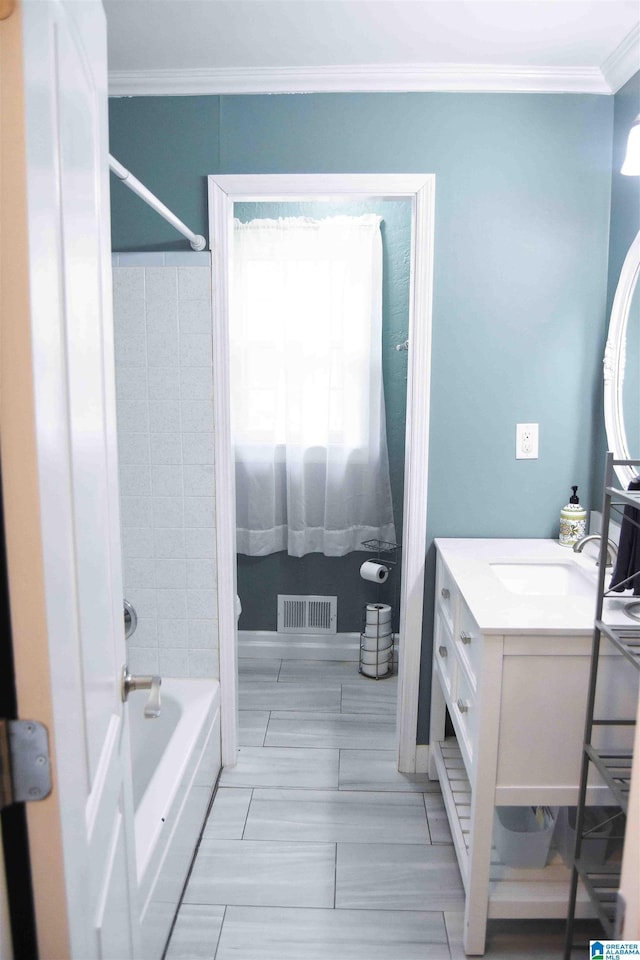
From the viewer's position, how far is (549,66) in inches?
87.0

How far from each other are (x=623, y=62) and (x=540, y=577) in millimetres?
1582

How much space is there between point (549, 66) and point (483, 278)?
0.66 metres

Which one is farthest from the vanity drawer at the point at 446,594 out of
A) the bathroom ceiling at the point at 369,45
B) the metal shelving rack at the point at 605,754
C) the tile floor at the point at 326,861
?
the bathroom ceiling at the point at 369,45

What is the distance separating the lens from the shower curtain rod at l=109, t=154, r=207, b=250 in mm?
1584

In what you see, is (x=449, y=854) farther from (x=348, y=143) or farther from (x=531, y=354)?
(x=348, y=143)

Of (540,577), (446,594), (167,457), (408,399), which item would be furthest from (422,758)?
(167,457)

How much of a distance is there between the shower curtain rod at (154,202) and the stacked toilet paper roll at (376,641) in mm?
1845

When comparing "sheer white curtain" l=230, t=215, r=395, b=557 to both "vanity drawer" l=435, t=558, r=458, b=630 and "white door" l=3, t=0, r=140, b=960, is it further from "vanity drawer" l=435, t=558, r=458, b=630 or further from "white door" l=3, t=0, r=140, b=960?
"white door" l=3, t=0, r=140, b=960

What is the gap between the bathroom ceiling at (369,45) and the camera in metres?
1.88

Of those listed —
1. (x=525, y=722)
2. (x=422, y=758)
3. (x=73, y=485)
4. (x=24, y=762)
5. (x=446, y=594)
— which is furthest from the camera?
(x=422, y=758)

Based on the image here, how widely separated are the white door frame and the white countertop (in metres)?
0.25

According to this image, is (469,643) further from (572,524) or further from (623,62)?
(623,62)

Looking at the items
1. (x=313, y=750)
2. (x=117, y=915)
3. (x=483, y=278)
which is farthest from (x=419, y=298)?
(x=117, y=915)

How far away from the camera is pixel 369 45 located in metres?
2.09
